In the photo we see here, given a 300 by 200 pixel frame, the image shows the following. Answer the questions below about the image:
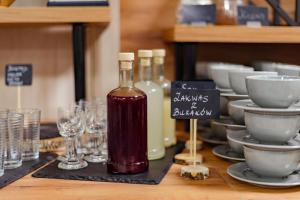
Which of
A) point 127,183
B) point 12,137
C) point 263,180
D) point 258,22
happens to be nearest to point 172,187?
point 127,183

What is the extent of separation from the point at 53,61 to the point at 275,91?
108cm

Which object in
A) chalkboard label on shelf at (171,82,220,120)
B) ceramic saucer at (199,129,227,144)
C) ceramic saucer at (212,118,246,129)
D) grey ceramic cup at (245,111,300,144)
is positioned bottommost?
ceramic saucer at (199,129,227,144)

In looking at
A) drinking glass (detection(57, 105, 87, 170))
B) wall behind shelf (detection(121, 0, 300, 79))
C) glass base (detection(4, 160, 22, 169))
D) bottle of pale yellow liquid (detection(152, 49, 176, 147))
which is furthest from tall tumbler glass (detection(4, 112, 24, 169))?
wall behind shelf (detection(121, 0, 300, 79))

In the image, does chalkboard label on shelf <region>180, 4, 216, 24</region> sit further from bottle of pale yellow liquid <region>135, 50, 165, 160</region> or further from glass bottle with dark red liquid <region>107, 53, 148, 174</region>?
glass bottle with dark red liquid <region>107, 53, 148, 174</region>

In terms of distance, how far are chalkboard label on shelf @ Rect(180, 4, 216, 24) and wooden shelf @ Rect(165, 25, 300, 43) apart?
155 mm

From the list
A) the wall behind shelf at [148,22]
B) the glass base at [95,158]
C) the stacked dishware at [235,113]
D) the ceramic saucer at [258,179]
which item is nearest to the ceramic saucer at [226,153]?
the stacked dishware at [235,113]

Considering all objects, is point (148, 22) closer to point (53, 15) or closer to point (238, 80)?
point (53, 15)

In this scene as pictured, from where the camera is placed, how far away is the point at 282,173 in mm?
1182

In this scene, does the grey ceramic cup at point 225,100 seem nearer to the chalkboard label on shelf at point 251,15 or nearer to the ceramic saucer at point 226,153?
the ceramic saucer at point 226,153

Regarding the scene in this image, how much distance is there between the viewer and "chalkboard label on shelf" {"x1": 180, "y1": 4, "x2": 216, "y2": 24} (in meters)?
1.83

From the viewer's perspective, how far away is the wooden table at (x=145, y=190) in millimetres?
1126

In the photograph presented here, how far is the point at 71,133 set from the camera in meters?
1.37

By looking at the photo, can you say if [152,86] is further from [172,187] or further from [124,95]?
[172,187]

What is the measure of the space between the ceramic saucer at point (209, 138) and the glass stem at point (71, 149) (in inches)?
19.1
